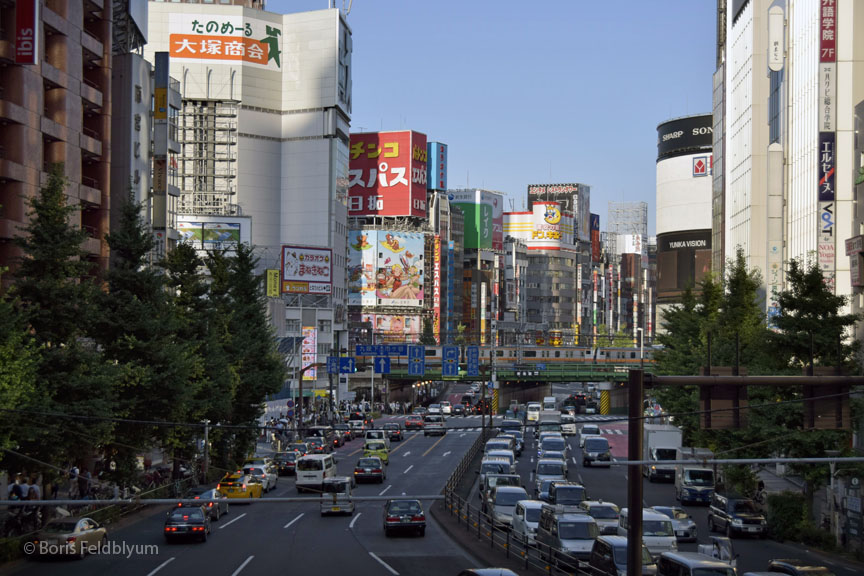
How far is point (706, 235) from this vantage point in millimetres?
141500

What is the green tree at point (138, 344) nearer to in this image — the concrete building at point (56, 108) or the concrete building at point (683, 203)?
the concrete building at point (56, 108)

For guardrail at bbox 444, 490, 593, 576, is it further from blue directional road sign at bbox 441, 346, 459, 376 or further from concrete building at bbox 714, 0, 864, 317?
blue directional road sign at bbox 441, 346, 459, 376

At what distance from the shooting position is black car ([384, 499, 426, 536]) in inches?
1473

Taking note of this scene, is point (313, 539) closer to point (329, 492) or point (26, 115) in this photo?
point (329, 492)

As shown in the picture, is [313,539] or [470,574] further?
[313,539]

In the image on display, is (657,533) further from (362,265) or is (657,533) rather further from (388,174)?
(388,174)

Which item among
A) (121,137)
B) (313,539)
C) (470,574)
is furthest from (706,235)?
(470,574)

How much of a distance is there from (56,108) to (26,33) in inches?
291

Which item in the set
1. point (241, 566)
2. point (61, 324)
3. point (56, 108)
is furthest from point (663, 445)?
point (56, 108)

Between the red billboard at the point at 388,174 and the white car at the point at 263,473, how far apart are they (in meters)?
119

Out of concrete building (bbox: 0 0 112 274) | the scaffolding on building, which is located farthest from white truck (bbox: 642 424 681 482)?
the scaffolding on building

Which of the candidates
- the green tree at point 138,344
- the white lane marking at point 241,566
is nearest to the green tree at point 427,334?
the green tree at point 138,344

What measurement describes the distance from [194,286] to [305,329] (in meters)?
55.7

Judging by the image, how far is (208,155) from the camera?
132375mm
